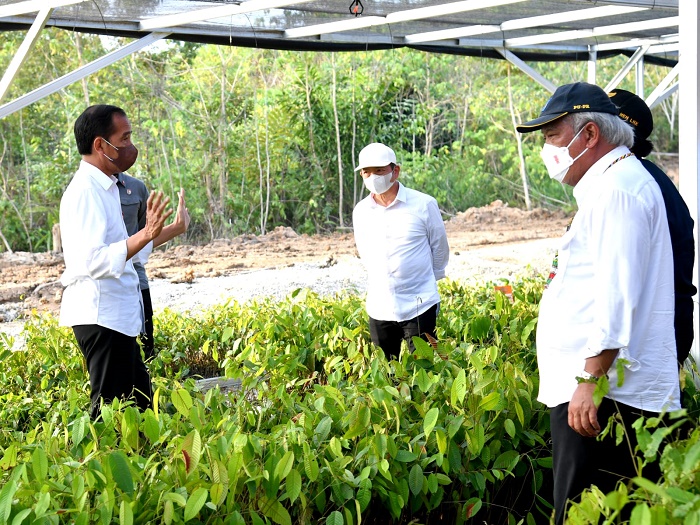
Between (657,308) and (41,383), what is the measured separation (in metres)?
3.42

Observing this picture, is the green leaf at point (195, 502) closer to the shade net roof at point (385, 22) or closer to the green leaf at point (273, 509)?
the green leaf at point (273, 509)

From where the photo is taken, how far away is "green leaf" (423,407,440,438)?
2.81 metres

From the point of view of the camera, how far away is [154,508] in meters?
2.41

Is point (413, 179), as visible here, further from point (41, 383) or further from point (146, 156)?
point (41, 383)

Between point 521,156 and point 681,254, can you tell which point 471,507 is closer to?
point 681,254

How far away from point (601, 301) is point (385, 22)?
4.81m

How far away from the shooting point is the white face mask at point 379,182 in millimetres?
4617

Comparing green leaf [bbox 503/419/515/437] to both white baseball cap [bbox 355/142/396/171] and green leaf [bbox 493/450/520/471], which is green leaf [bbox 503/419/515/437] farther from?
white baseball cap [bbox 355/142/396/171]

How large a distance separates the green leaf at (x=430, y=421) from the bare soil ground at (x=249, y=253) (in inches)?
264

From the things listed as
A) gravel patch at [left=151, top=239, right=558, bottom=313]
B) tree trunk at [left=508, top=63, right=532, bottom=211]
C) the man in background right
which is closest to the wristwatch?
the man in background right

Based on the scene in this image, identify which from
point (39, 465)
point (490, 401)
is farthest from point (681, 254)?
point (39, 465)

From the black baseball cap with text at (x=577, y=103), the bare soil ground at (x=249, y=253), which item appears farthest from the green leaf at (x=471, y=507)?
the bare soil ground at (x=249, y=253)

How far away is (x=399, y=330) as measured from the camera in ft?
15.3

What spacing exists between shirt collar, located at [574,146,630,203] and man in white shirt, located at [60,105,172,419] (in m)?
1.64
